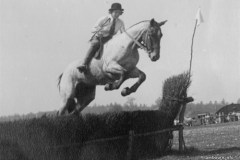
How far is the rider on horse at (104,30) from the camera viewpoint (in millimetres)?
11625

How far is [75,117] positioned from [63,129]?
1.59 feet

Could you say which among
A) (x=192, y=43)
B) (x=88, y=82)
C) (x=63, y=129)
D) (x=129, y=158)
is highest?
(x=192, y=43)

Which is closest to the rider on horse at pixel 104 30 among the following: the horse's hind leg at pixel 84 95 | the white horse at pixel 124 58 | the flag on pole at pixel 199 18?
the white horse at pixel 124 58

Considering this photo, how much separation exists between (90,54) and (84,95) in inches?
70.8

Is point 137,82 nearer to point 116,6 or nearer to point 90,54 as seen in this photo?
point 90,54

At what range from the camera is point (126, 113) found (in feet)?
37.3

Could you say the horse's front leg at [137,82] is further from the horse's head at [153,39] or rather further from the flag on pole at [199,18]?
the flag on pole at [199,18]

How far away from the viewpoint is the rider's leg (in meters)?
11.8

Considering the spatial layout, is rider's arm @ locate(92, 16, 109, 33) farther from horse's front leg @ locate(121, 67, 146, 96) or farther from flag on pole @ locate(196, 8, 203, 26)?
flag on pole @ locate(196, 8, 203, 26)

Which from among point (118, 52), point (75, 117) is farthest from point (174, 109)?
point (75, 117)

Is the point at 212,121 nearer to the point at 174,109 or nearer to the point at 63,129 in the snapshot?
the point at 174,109

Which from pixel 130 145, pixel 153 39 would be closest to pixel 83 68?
pixel 153 39

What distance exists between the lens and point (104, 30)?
464 inches

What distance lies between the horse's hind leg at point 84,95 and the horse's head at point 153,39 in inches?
102
